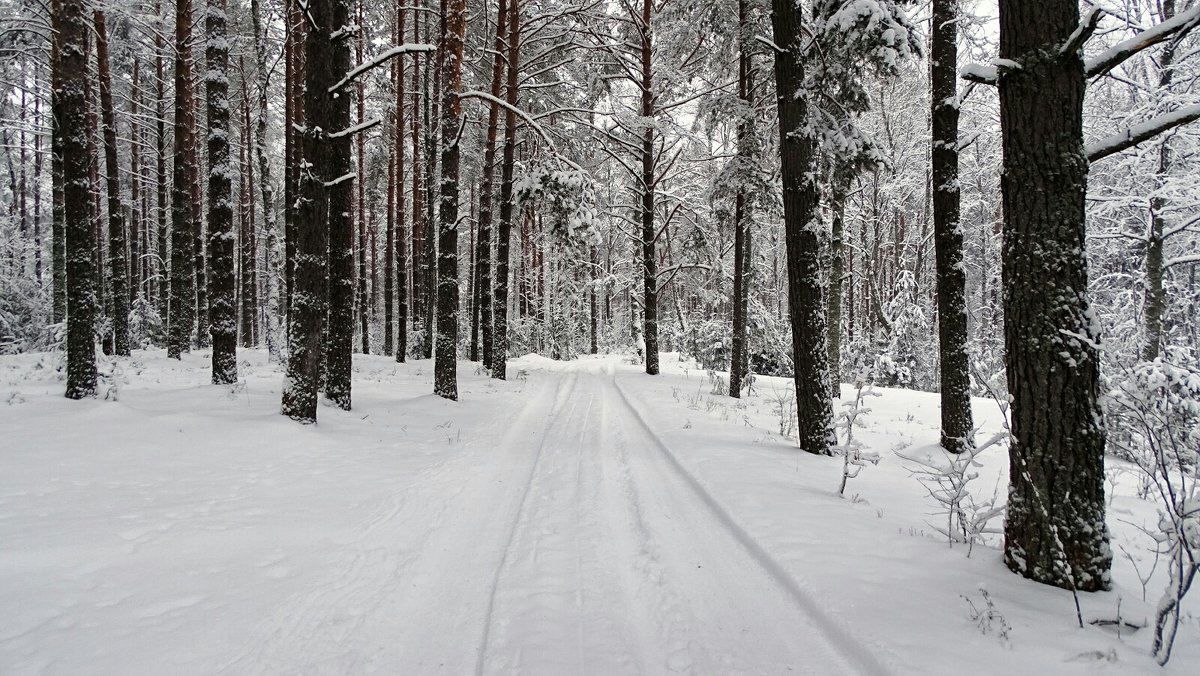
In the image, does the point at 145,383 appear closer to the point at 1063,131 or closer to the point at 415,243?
the point at 415,243

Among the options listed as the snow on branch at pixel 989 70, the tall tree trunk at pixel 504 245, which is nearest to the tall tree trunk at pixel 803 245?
the snow on branch at pixel 989 70

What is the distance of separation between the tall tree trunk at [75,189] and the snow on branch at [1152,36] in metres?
10.9

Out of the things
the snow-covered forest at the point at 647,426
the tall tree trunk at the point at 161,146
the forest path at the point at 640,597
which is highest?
the tall tree trunk at the point at 161,146

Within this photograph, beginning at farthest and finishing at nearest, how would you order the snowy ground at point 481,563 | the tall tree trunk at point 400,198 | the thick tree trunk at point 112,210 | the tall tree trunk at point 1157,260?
the tall tree trunk at point 400,198, the thick tree trunk at point 112,210, the tall tree trunk at point 1157,260, the snowy ground at point 481,563

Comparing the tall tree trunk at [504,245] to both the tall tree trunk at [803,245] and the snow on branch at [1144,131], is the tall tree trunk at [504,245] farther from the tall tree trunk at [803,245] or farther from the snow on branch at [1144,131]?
the snow on branch at [1144,131]

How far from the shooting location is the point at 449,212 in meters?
11.2

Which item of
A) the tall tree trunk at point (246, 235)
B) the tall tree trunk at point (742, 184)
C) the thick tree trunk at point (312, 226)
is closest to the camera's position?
the thick tree trunk at point (312, 226)

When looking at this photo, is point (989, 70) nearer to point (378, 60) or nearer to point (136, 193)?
point (378, 60)

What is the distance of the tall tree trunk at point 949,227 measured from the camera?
774 cm

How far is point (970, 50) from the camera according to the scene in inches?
342

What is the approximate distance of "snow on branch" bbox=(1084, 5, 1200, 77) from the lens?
2.77 metres

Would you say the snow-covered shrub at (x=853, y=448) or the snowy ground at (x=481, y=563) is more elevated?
the snow-covered shrub at (x=853, y=448)

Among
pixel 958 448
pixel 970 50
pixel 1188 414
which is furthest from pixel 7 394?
pixel 1188 414

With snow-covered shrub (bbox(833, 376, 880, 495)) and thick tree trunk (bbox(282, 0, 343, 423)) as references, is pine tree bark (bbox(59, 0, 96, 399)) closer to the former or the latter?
thick tree trunk (bbox(282, 0, 343, 423))
